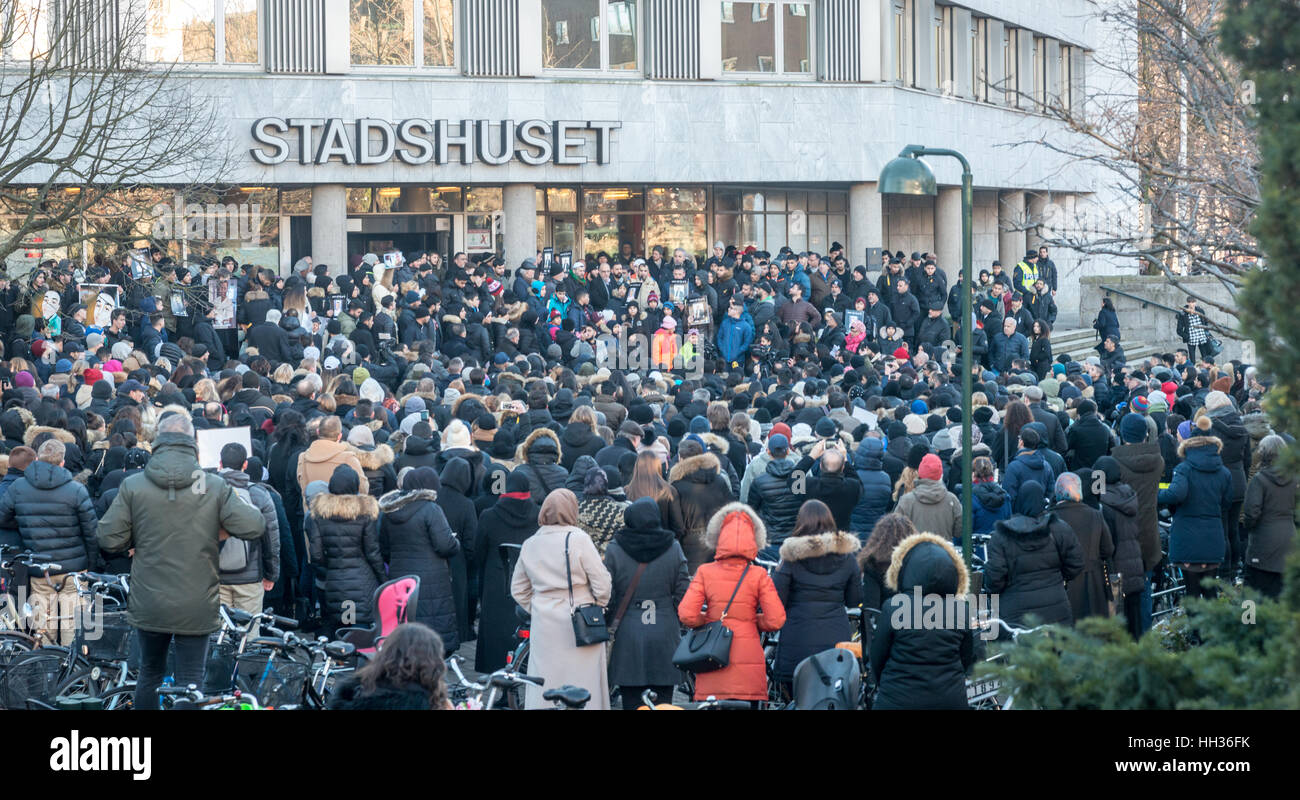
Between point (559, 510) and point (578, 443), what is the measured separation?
4204 mm

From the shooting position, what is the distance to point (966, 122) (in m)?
37.0

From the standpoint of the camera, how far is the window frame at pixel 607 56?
104 ft

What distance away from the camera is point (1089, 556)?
1115cm

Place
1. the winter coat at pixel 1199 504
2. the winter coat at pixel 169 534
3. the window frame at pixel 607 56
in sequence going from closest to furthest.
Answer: the winter coat at pixel 169 534 → the winter coat at pixel 1199 504 → the window frame at pixel 607 56

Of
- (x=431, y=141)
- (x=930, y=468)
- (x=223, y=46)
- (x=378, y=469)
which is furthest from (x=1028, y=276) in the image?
(x=378, y=469)

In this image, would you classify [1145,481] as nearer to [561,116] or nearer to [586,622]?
[586,622]

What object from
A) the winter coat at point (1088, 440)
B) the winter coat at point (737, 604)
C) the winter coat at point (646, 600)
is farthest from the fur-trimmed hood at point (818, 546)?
the winter coat at point (1088, 440)

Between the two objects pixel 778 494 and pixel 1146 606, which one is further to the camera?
pixel 1146 606

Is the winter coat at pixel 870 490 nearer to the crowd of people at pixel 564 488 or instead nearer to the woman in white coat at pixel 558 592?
the crowd of people at pixel 564 488

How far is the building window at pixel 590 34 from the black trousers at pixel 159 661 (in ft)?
78.6

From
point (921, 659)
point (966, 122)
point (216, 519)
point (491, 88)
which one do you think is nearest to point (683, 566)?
point (921, 659)

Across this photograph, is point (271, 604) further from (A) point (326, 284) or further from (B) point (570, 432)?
(A) point (326, 284)

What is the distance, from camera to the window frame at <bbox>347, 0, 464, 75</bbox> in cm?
3012
